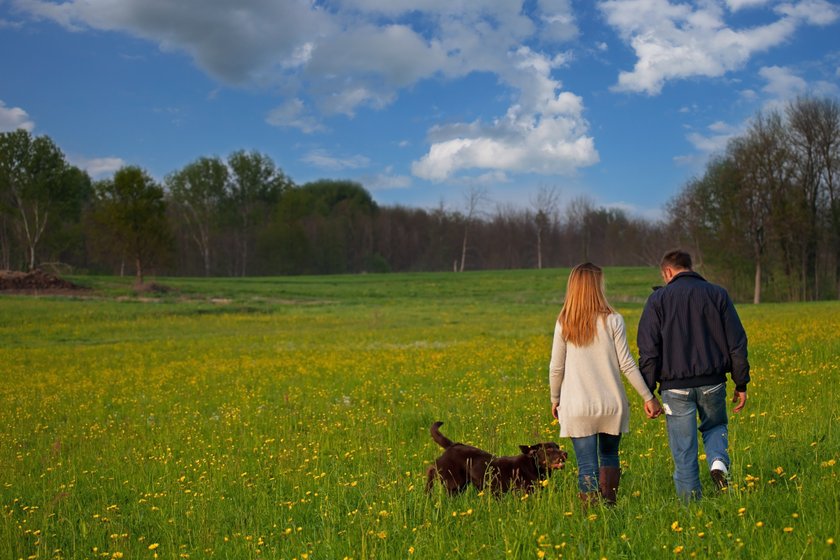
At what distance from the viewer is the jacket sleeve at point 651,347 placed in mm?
5688

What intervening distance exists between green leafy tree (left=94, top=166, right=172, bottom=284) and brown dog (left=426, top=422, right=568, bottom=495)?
56.0m

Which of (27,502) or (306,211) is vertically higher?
(306,211)

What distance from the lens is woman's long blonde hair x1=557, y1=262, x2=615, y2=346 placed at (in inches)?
218

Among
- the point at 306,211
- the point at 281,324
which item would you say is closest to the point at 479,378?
the point at 281,324

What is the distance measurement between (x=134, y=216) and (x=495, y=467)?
2293 inches

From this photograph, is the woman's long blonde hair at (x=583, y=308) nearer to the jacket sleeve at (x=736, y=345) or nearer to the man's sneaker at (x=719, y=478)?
the jacket sleeve at (x=736, y=345)

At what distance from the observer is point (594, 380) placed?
18.1ft

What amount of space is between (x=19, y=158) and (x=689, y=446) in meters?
79.8

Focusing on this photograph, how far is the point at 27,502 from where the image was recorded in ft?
25.1

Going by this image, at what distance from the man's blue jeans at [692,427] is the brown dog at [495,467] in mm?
919

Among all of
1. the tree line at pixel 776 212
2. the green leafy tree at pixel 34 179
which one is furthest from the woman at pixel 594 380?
the green leafy tree at pixel 34 179

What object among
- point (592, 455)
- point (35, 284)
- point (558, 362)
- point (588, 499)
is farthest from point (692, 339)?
point (35, 284)

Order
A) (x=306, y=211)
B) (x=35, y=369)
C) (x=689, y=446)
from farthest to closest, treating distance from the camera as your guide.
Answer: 1. (x=306, y=211)
2. (x=35, y=369)
3. (x=689, y=446)

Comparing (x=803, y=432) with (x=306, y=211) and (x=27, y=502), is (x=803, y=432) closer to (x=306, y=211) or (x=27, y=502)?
(x=27, y=502)
